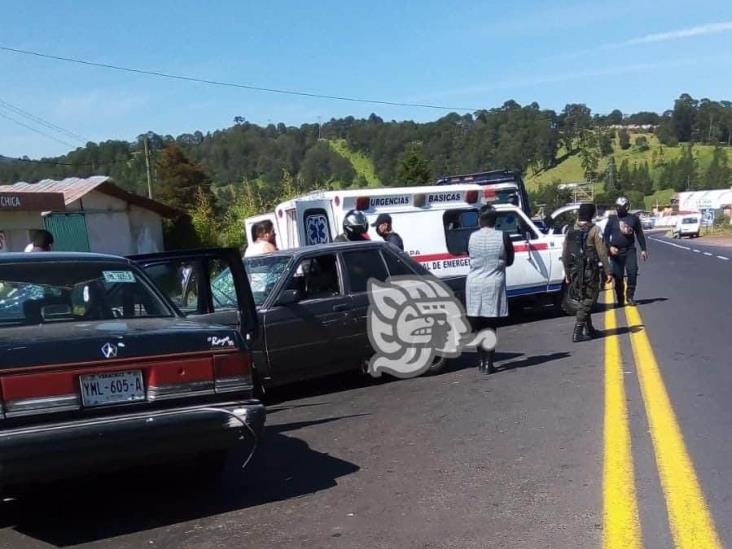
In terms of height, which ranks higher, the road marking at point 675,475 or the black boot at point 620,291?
the black boot at point 620,291

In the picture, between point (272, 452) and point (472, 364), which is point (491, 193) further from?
point (272, 452)

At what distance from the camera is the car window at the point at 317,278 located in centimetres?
824

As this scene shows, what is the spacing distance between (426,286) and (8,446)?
5505 mm

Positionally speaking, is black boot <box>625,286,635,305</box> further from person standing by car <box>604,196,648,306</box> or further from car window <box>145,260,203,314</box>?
car window <box>145,260,203,314</box>

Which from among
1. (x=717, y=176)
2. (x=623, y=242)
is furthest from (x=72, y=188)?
(x=717, y=176)

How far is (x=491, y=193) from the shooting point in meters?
15.0

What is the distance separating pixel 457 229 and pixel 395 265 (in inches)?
182

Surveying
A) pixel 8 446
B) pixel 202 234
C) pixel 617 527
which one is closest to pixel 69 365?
pixel 8 446

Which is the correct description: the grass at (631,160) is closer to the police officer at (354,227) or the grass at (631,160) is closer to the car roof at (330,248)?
the police officer at (354,227)

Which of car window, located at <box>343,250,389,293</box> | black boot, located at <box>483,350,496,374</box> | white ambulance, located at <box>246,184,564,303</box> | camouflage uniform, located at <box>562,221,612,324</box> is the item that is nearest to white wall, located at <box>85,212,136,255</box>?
white ambulance, located at <box>246,184,564,303</box>

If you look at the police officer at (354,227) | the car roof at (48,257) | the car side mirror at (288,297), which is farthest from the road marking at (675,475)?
the police officer at (354,227)

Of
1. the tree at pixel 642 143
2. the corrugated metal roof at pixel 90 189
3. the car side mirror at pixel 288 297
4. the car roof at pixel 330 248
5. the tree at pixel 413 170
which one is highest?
the tree at pixel 642 143

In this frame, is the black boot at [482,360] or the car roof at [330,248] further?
the black boot at [482,360]

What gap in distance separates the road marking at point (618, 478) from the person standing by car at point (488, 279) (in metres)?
1.36
